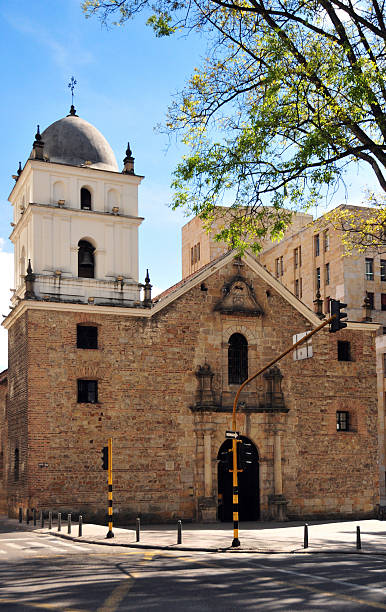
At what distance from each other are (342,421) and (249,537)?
14200 millimetres

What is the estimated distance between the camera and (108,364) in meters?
34.0

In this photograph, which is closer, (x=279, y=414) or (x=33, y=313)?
(x=33, y=313)

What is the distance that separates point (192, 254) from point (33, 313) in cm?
4702

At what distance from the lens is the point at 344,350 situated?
39.9 metres

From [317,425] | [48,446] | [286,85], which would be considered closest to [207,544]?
[48,446]

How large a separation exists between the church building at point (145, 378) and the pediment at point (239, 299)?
7 cm

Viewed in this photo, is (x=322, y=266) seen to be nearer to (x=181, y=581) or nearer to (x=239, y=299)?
(x=239, y=299)

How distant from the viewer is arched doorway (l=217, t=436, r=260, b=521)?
3494 cm

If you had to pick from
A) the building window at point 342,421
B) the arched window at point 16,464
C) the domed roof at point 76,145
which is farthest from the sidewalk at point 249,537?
the domed roof at point 76,145

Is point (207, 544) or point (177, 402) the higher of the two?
point (177, 402)

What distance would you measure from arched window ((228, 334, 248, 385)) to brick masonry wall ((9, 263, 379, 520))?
0.35 m

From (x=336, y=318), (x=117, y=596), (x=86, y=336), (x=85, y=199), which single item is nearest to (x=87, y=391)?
(x=86, y=336)

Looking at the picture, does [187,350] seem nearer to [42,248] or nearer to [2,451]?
[42,248]

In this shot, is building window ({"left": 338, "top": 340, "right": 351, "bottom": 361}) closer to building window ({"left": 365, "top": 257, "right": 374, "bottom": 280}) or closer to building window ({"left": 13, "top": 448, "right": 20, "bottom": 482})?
building window ({"left": 13, "top": 448, "right": 20, "bottom": 482})
